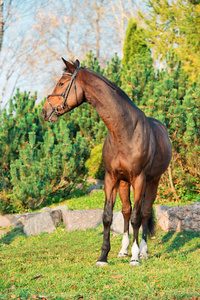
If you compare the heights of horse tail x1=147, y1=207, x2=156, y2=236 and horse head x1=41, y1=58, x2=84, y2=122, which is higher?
horse head x1=41, y1=58, x2=84, y2=122

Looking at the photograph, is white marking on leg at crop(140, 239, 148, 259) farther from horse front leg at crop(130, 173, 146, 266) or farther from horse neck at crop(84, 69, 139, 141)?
horse neck at crop(84, 69, 139, 141)

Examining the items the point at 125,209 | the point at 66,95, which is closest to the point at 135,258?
the point at 125,209

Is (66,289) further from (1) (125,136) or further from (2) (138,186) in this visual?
(1) (125,136)

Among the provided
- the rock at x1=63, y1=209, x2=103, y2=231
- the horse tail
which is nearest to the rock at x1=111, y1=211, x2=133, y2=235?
the rock at x1=63, y1=209, x2=103, y2=231

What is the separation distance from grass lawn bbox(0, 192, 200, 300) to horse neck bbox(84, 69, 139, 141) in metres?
1.85

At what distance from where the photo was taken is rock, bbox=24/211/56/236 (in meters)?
9.02

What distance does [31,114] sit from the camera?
1241 cm

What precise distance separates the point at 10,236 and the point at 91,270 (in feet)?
15.0

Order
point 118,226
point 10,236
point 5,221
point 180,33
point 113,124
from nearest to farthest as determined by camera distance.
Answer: point 113,124
point 118,226
point 10,236
point 5,221
point 180,33

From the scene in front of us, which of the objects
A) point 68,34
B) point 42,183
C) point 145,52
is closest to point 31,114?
point 42,183

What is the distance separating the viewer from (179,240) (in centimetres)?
748

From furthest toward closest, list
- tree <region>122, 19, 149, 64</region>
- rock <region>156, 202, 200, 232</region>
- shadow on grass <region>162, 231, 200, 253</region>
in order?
tree <region>122, 19, 149, 64</region> → rock <region>156, 202, 200, 232</region> → shadow on grass <region>162, 231, 200, 253</region>

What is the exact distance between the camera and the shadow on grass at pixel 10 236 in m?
8.52

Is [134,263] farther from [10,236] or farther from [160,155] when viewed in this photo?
[10,236]
